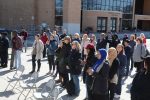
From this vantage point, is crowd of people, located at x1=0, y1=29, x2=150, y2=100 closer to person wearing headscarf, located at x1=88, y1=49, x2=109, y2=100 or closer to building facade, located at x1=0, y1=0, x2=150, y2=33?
person wearing headscarf, located at x1=88, y1=49, x2=109, y2=100

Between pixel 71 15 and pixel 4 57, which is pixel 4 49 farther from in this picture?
pixel 71 15

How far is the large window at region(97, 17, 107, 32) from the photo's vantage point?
170 feet

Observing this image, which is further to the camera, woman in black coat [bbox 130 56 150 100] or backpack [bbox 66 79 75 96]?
backpack [bbox 66 79 75 96]

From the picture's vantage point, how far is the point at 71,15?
46250mm

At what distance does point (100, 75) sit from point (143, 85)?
1.57m

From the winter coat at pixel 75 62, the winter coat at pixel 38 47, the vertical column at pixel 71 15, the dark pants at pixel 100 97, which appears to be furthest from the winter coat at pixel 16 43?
the vertical column at pixel 71 15

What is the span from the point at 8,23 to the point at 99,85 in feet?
143

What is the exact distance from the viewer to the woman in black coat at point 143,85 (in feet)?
19.1

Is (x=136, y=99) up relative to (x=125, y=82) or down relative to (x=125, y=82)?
up

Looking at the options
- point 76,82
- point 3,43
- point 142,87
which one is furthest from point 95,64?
point 3,43

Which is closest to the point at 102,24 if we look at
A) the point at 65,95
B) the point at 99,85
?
the point at 65,95

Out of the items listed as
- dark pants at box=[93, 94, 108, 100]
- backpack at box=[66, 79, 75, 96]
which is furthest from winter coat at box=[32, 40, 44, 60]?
dark pants at box=[93, 94, 108, 100]

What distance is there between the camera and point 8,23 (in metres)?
49.3

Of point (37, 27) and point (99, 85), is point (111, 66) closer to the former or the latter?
point (99, 85)
